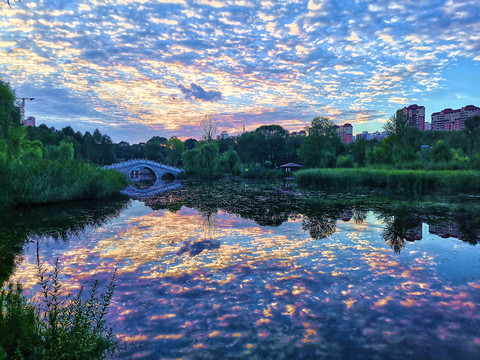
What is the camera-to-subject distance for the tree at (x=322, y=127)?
174 feet

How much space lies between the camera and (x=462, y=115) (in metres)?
82.4

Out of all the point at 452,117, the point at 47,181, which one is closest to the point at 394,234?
the point at 47,181

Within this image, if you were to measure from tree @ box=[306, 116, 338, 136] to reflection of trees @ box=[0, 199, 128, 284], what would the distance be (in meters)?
44.7

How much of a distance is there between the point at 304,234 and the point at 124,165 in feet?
128

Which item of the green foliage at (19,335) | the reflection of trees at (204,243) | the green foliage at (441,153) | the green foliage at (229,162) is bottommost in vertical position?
the reflection of trees at (204,243)

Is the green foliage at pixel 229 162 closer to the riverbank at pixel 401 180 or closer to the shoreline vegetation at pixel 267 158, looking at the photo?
the shoreline vegetation at pixel 267 158

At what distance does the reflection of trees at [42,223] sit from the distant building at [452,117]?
Result: 9010cm

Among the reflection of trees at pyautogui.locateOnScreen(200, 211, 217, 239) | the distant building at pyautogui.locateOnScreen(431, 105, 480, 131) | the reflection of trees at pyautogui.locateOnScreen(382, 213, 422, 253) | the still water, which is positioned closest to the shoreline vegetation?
the still water

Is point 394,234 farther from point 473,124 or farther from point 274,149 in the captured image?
point 274,149

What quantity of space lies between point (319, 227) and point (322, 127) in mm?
46892

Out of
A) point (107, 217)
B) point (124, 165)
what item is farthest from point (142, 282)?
point (124, 165)

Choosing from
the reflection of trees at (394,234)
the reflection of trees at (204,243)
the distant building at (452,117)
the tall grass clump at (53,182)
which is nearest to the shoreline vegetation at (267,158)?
the tall grass clump at (53,182)

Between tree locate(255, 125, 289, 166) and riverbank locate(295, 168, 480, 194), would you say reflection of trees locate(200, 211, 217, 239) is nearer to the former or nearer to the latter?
riverbank locate(295, 168, 480, 194)

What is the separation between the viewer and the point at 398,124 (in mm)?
36656
